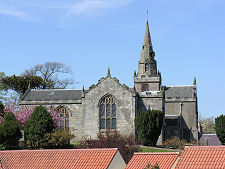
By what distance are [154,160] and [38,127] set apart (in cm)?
2680

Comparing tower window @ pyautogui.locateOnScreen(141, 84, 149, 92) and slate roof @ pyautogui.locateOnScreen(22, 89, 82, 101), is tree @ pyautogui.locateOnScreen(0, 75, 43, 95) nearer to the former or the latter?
slate roof @ pyautogui.locateOnScreen(22, 89, 82, 101)

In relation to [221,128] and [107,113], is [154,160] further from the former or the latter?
[107,113]

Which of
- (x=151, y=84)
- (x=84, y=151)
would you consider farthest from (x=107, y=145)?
(x=151, y=84)

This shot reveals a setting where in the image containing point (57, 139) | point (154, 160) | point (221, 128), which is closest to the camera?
point (154, 160)

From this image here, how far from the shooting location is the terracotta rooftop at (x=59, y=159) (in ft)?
109

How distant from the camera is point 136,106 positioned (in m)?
63.0

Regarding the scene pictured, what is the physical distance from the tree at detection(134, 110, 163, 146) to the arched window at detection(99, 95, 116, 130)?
472cm

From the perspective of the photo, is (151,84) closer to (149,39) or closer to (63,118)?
(149,39)

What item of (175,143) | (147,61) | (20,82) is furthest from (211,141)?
(20,82)

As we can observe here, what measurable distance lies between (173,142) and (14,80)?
36.7 m

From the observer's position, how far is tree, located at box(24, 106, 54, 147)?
56.5 meters

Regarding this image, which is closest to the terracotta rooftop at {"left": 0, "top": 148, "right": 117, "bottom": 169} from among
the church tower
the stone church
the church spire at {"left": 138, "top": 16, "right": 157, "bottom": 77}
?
the stone church

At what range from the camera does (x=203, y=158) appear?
30531mm

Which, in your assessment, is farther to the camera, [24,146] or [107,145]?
[24,146]
